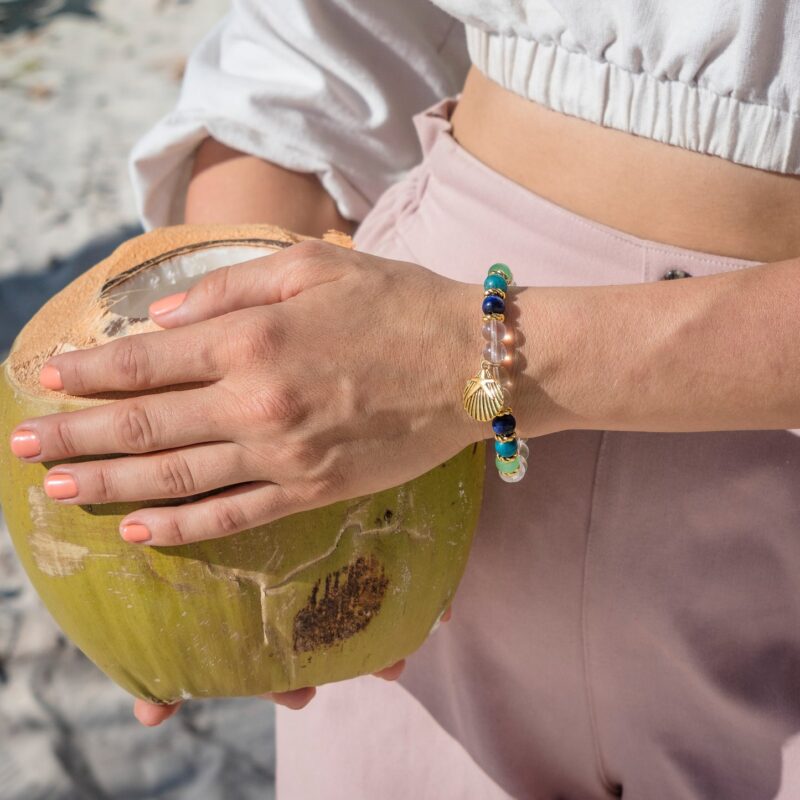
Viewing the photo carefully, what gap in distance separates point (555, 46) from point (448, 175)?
176mm

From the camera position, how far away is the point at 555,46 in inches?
34.3

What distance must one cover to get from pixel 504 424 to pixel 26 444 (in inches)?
15.0

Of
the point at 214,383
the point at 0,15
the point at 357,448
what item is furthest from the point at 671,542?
the point at 0,15

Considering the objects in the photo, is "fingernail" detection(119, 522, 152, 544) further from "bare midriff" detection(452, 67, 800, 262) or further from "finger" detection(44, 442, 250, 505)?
"bare midriff" detection(452, 67, 800, 262)

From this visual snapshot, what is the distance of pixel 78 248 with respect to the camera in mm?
2617

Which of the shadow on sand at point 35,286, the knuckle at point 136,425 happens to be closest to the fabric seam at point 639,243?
the knuckle at point 136,425

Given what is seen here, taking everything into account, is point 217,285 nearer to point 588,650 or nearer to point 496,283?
point 496,283

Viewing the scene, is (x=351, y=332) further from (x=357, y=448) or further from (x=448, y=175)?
(x=448, y=175)

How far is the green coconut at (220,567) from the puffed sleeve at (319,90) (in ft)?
0.98

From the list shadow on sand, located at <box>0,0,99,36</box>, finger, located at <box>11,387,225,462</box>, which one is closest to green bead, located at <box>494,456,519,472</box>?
finger, located at <box>11,387,225,462</box>

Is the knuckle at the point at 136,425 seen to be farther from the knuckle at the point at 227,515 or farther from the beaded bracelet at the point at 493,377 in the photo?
the beaded bracelet at the point at 493,377

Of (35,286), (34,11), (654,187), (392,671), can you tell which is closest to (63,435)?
(392,671)

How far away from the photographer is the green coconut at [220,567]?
0.78 metres

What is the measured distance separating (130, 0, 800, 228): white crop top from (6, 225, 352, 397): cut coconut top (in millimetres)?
260
